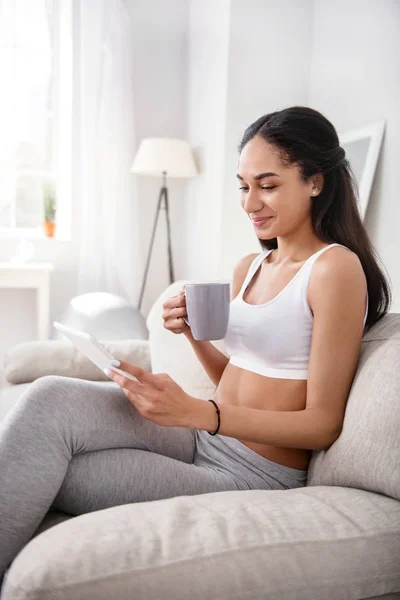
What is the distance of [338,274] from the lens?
118cm

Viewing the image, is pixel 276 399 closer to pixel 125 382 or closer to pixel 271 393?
pixel 271 393

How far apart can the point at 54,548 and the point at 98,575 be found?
0.23ft

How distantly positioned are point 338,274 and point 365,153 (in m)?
1.78

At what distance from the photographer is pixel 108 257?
4195 mm

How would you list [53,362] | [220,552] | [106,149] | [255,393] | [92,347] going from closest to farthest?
[220,552]
[92,347]
[255,393]
[53,362]
[106,149]

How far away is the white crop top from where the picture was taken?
1.25 m

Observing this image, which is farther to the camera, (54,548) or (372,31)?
(372,31)

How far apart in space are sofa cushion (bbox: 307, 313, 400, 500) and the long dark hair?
0.11m

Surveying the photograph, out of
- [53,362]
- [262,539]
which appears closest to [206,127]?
[53,362]

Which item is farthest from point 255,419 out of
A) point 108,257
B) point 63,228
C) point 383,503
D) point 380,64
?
point 63,228

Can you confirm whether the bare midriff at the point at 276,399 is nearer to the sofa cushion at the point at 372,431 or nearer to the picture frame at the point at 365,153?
the sofa cushion at the point at 372,431

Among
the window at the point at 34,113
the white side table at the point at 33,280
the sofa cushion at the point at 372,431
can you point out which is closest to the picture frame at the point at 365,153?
the sofa cushion at the point at 372,431

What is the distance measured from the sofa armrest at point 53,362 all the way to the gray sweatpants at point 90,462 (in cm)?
101

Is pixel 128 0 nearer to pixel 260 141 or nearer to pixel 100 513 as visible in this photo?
pixel 260 141
